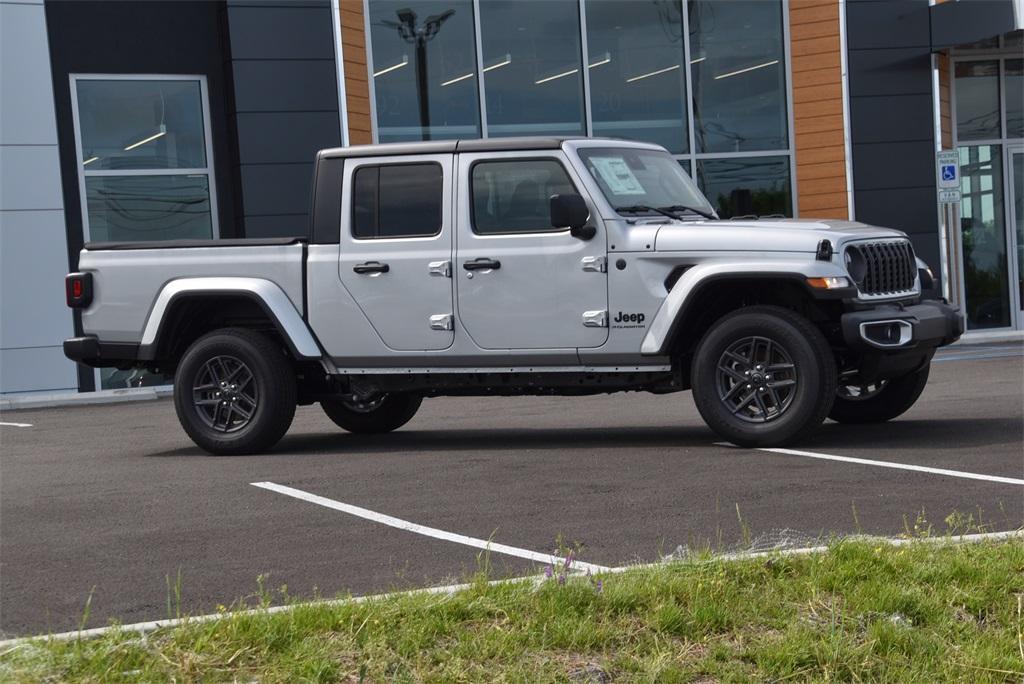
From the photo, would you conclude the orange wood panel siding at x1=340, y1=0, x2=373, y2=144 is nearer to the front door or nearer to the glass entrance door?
the front door

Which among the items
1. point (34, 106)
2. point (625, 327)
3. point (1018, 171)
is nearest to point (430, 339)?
point (625, 327)

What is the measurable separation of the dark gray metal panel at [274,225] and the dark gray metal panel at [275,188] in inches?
2.4

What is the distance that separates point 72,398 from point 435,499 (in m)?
10.1

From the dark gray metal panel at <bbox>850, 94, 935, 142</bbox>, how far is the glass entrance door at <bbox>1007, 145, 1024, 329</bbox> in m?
1.59

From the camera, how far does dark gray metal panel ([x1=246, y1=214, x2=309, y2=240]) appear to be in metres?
17.3

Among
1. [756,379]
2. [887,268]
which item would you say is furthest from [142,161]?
[887,268]

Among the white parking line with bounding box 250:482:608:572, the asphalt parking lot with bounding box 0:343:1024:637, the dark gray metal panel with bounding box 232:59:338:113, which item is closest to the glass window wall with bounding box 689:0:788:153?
the dark gray metal panel with bounding box 232:59:338:113

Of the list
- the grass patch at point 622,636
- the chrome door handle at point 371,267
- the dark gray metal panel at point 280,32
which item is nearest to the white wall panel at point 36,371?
the dark gray metal panel at point 280,32

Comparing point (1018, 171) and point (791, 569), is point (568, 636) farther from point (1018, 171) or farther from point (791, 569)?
point (1018, 171)

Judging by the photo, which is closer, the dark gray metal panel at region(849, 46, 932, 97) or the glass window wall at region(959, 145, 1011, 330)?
the dark gray metal panel at region(849, 46, 932, 97)

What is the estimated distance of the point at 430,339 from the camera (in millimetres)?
9070

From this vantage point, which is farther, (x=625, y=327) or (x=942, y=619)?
(x=625, y=327)

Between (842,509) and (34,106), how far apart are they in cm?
1304

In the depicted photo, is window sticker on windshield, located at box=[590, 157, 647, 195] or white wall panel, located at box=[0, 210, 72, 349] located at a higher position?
window sticker on windshield, located at box=[590, 157, 647, 195]
